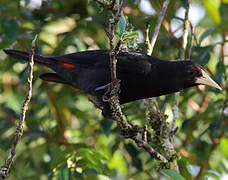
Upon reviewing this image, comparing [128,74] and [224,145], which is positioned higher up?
[128,74]

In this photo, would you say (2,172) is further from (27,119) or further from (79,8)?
(79,8)

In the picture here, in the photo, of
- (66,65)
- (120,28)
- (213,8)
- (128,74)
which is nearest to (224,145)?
(128,74)

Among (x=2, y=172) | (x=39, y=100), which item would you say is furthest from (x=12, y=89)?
(x=2, y=172)

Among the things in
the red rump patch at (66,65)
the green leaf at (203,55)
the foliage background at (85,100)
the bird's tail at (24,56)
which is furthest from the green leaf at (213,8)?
the bird's tail at (24,56)

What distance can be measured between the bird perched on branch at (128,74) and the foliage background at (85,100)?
0.63 feet

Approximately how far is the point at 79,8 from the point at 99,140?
1.81 metres

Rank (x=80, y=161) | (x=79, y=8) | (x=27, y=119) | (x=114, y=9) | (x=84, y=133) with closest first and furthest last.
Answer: (x=114, y=9)
(x=80, y=161)
(x=27, y=119)
(x=79, y=8)
(x=84, y=133)

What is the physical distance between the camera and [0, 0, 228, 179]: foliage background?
15.5 feet

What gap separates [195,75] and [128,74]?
669mm

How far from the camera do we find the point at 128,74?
14.0ft

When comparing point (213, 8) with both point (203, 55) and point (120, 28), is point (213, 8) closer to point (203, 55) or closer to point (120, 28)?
point (203, 55)

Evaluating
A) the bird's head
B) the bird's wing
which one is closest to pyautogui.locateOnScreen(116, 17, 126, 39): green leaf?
the bird's wing

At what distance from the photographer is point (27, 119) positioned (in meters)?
5.11

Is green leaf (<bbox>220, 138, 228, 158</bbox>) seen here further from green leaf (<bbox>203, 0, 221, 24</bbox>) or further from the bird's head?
green leaf (<bbox>203, 0, 221, 24</bbox>)
